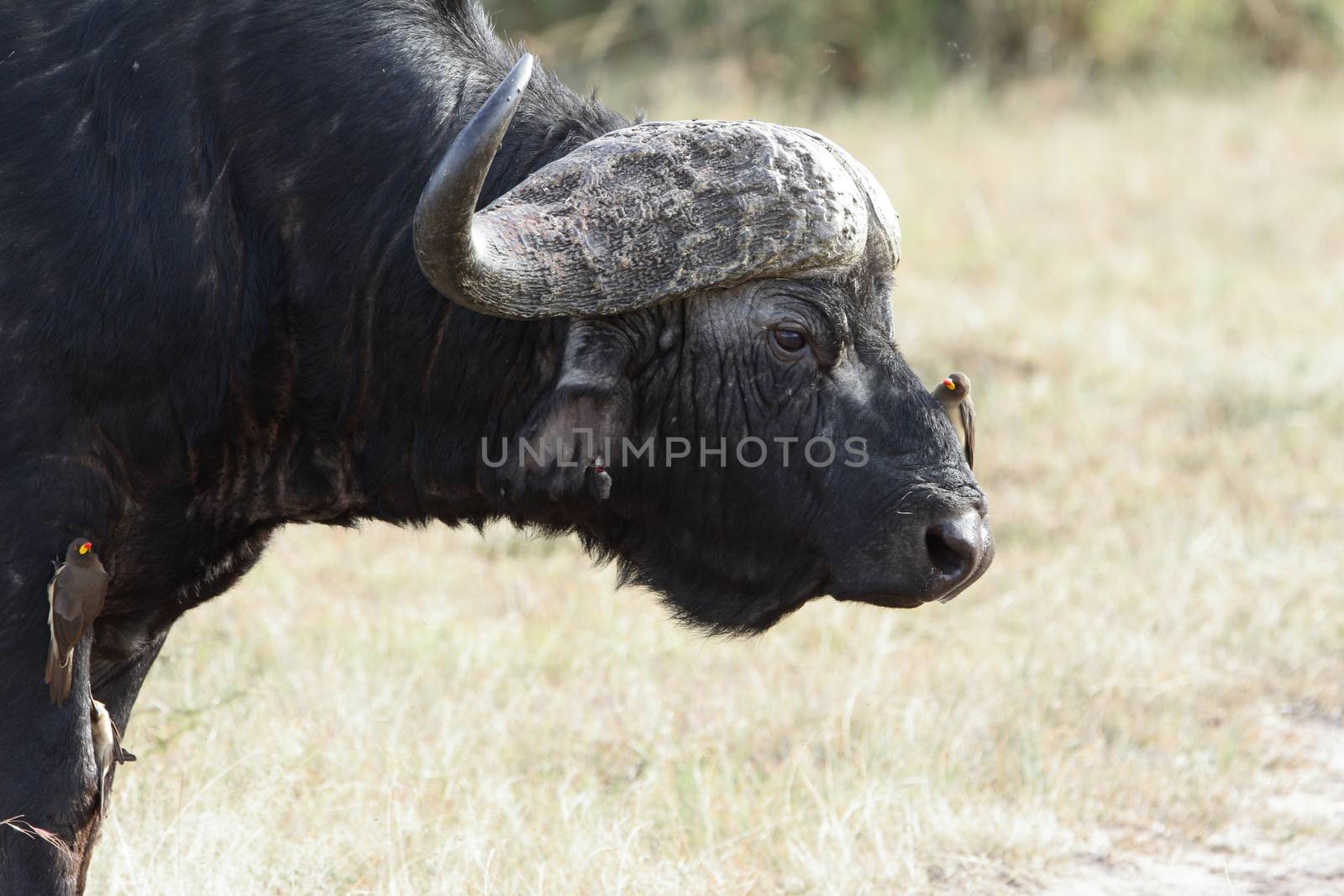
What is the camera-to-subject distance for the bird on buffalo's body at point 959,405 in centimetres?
354

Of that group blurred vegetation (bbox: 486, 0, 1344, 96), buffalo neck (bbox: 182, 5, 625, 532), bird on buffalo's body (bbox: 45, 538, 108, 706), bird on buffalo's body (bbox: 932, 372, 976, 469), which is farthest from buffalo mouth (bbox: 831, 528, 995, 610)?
blurred vegetation (bbox: 486, 0, 1344, 96)

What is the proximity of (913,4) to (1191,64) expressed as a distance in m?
2.44

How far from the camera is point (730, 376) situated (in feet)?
11.3

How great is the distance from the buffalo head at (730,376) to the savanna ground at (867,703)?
0.87 metres

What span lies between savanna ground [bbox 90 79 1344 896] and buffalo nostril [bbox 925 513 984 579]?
974 millimetres

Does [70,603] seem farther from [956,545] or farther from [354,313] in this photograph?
[956,545]

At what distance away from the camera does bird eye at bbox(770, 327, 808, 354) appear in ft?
11.1

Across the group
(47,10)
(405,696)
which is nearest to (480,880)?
(405,696)

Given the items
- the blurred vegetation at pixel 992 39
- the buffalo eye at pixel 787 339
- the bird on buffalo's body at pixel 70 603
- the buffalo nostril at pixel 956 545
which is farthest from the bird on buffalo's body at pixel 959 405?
the blurred vegetation at pixel 992 39

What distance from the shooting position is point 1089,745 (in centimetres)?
479

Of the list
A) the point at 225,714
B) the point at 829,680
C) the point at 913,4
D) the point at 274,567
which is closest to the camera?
the point at 225,714

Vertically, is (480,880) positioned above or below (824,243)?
below

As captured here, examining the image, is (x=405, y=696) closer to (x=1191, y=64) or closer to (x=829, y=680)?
(x=829, y=680)

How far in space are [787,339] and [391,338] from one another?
80cm
